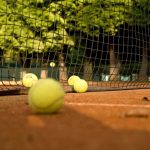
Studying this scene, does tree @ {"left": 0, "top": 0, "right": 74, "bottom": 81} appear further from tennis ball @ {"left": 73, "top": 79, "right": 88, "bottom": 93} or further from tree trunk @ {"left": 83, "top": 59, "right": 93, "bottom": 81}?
tennis ball @ {"left": 73, "top": 79, "right": 88, "bottom": 93}

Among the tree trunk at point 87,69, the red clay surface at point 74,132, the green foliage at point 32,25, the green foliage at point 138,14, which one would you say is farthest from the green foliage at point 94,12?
the red clay surface at point 74,132

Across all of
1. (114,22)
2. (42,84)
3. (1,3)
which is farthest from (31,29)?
(42,84)

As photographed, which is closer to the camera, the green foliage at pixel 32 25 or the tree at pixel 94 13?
the tree at pixel 94 13

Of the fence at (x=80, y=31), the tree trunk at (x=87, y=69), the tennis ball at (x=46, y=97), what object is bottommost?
the tree trunk at (x=87, y=69)

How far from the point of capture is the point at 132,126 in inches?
152

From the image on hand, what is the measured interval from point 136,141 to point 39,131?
0.89 metres

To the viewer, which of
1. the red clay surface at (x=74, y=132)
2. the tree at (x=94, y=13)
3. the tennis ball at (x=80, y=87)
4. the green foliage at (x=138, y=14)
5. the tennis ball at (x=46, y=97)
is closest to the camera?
the red clay surface at (x=74, y=132)

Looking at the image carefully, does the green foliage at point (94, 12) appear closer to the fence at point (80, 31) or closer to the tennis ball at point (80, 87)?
the fence at point (80, 31)

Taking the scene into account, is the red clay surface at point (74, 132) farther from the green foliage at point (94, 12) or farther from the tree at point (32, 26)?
the green foliage at point (94, 12)

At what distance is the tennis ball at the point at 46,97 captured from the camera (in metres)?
Result: 4.73

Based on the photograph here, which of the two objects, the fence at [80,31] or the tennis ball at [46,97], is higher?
the fence at [80,31]

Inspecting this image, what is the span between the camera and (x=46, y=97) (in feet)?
15.5

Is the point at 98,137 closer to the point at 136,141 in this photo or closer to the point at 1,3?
the point at 136,141

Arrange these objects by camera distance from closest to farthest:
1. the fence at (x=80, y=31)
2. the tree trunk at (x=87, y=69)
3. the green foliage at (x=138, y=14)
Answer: the fence at (x=80, y=31), the green foliage at (x=138, y=14), the tree trunk at (x=87, y=69)
